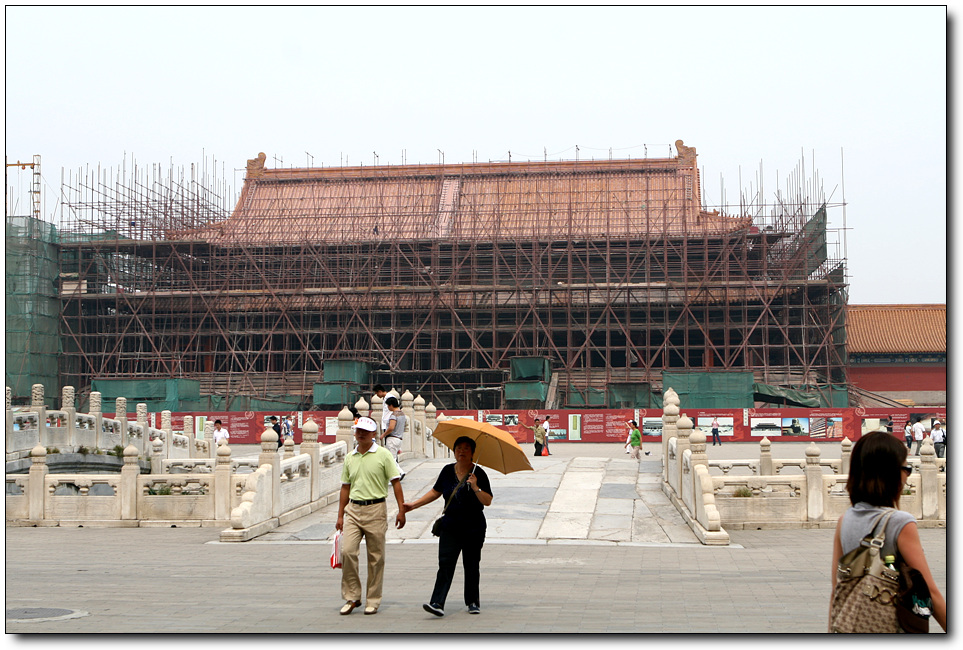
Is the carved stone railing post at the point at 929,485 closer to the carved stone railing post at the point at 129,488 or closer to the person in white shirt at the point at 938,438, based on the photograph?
the carved stone railing post at the point at 129,488

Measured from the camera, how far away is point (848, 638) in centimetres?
510

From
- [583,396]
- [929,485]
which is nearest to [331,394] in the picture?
[583,396]

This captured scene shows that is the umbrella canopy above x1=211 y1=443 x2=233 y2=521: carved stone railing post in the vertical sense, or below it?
above

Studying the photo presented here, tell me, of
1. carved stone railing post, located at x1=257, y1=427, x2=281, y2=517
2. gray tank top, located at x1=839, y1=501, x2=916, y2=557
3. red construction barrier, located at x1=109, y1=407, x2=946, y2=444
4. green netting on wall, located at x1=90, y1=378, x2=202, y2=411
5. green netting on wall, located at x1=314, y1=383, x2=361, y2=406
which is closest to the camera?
gray tank top, located at x1=839, y1=501, x2=916, y2=557

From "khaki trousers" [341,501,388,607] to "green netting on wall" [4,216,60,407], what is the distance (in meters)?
39.3

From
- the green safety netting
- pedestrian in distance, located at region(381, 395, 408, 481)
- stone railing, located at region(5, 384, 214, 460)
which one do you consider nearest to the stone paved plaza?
pedestrian in distance, located at region(381, 395, 408, 481)

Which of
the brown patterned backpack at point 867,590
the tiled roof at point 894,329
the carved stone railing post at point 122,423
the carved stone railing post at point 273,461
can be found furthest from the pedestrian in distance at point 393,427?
the tiled roof at point 894,329

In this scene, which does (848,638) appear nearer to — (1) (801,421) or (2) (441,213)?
(1) (801,421)

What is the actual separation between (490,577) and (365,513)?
275cm

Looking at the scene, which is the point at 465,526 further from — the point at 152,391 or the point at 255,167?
the point at 255,167

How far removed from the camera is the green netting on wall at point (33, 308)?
147 feet

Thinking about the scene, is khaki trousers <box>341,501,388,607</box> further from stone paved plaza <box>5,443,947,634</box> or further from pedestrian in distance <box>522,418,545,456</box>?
pedestrian in distance <box>522,418,545,456</box>

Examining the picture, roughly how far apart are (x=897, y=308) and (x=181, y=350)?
1348 inches

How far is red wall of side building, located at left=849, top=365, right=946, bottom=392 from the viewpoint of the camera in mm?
48188
